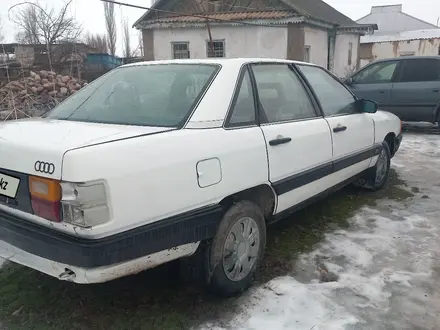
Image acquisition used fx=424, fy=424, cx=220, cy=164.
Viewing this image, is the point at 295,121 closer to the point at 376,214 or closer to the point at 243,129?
the point at 243,129

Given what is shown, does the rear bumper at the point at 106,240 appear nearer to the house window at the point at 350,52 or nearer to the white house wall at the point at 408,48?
the house window at the point at 350,52

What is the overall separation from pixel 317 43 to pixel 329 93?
1724 cm

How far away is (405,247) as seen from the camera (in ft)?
11.5

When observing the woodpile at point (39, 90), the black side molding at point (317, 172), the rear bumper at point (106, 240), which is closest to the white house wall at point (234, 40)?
the woodpile at point (39, 90)

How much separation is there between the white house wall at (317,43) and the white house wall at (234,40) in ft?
3.74

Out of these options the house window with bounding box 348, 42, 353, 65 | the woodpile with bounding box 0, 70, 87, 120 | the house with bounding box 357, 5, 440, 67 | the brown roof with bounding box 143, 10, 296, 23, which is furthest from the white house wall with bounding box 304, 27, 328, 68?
the house with bounding box 357, 5, 440, 67

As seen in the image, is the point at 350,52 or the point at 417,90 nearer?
the point at 417,90

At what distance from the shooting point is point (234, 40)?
64.6 feet

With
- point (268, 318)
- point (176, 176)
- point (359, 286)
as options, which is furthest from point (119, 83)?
point (359, 286)

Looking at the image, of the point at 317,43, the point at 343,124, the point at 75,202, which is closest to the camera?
the point at 75,202

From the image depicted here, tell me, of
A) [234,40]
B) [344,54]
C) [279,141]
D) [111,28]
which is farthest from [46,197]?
[111,28]

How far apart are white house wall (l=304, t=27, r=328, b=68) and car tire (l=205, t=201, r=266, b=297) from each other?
1723 cm

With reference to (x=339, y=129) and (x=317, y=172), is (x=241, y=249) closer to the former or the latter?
(x=317, y=172)

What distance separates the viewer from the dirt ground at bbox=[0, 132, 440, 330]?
2.51 meters
